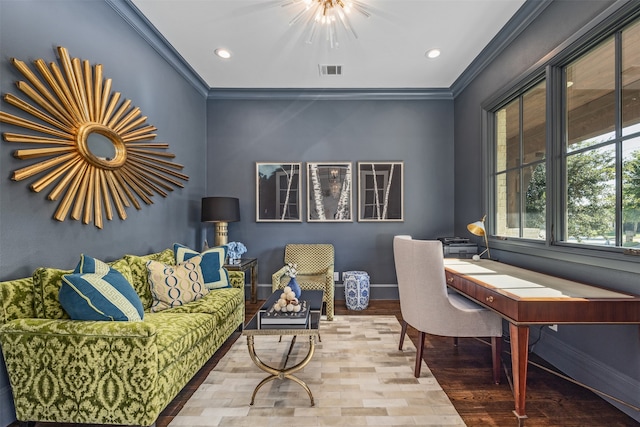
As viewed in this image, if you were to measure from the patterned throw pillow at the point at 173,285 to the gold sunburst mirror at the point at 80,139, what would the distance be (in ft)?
1.81

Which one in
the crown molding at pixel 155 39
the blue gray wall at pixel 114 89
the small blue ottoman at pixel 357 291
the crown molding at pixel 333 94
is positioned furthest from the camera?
the crown molding at pixel 333 94

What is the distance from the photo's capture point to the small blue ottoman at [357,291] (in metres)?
3.76

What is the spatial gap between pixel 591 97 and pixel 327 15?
2.05 m

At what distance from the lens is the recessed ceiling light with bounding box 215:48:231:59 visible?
320cm

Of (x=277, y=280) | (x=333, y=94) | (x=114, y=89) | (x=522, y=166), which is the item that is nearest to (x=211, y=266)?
(x=277, y=280)

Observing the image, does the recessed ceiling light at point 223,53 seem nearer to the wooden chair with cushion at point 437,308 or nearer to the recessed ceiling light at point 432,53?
the recessed ceiling light at point 432,53

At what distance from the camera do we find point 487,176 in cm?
337

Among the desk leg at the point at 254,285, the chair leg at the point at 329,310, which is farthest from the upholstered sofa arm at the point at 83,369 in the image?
the desk leg at the point at 254,285

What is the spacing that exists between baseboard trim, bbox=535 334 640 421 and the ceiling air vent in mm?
3341

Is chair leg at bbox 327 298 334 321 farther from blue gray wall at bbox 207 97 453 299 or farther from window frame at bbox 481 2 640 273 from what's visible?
window frame at bbox 481 2 640 273

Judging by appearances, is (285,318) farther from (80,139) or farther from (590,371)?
(590,371)

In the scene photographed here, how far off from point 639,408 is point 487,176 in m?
2.26

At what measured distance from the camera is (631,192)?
1.80 m

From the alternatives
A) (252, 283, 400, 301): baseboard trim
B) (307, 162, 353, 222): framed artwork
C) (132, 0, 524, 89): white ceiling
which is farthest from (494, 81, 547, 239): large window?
(307, 162, 353, 222): framed artwork
